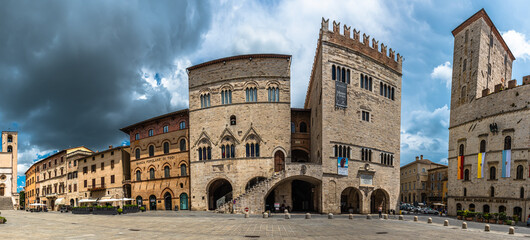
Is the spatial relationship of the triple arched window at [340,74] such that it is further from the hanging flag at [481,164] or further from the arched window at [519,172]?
the arched window at [519,172]

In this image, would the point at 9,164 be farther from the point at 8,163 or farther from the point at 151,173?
the point at 151,173

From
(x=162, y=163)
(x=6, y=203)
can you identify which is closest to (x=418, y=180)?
(x=162, y=163)

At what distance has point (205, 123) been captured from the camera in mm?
42594

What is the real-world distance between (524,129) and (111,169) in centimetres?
5909

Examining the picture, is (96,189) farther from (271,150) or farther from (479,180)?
(479,180)

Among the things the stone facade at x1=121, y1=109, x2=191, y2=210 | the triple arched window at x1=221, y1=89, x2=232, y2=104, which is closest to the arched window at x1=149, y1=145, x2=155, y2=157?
the stone facade at x1=121, y1=109, x2=191, y2=210

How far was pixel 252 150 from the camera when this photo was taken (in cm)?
4044

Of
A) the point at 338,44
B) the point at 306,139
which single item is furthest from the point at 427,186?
the point at 338,44

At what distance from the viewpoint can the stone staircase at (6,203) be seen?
224ft

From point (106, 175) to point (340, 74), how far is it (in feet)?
136

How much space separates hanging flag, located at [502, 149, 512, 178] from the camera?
1586 inches

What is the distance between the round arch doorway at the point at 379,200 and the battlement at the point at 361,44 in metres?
17.4

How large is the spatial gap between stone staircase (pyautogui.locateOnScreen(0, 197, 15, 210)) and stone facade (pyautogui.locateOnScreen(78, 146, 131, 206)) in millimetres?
23609

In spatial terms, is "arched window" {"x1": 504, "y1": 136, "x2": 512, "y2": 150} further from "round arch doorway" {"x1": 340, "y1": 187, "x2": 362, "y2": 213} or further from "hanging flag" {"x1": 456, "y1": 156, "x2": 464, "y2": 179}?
"round arch doorway" {"x1": 340, "y1": 187, "x2": 362, "y2": 213}
